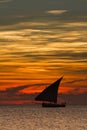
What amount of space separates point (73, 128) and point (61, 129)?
4.84 metres

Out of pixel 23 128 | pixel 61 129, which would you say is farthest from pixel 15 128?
pixel 61 129

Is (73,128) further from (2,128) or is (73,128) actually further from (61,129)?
(2,128)

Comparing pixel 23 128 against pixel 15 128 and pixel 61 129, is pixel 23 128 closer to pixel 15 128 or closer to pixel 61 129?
pixel 15 128

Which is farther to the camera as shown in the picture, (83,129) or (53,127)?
(53,127)

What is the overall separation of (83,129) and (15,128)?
2086 centimetres

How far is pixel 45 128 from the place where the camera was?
158625 mm

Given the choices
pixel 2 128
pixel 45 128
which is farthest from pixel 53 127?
pixel 2 128

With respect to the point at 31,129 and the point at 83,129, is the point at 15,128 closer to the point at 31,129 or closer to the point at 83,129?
the point at 31,129

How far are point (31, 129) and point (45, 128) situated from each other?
16.1ft

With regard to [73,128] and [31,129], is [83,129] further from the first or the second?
[31,129]

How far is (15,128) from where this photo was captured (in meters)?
159

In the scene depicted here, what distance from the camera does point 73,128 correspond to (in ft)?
519

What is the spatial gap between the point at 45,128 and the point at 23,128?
666 cm

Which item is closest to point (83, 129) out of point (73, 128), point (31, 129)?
point (73, 128)
